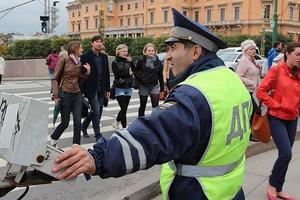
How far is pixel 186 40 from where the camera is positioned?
1.97m

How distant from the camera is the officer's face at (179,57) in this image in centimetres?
198

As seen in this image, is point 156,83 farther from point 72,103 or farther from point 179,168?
point 179,168

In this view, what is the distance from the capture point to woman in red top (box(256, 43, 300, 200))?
15.0 ft

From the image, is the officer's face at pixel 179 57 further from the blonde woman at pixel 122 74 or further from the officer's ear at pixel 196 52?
the blonde woman at pixel 122 74

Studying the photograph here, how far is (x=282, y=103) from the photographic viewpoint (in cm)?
461

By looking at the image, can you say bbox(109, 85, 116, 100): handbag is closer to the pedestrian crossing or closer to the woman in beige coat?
the pedestrian crossing

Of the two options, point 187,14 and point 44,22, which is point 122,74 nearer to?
point 44,22

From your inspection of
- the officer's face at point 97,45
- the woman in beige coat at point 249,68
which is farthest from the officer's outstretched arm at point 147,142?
the officer's face at point 97,45

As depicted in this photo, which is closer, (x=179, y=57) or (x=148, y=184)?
(x=179, y=57)

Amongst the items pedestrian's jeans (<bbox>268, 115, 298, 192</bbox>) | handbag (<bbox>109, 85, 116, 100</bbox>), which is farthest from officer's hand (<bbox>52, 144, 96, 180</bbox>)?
handbag (<bbox>109, 85, 116, 100</bbox>)

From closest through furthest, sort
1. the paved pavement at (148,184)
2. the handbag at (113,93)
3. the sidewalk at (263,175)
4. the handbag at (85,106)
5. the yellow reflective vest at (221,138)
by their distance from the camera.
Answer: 1. the yellow reflective vest at (221,138)
2. the paved pavement at (148,184)
3. the sidewalk at (263,175)
4. the handbag at (85,106)
5. the handbag at (113,93)

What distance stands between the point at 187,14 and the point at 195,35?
9387 cm

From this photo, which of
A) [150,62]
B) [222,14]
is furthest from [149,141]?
[222,14]

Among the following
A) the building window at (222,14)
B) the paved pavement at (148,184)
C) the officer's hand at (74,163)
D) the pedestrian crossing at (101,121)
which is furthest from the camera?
the building window at (222,14)
